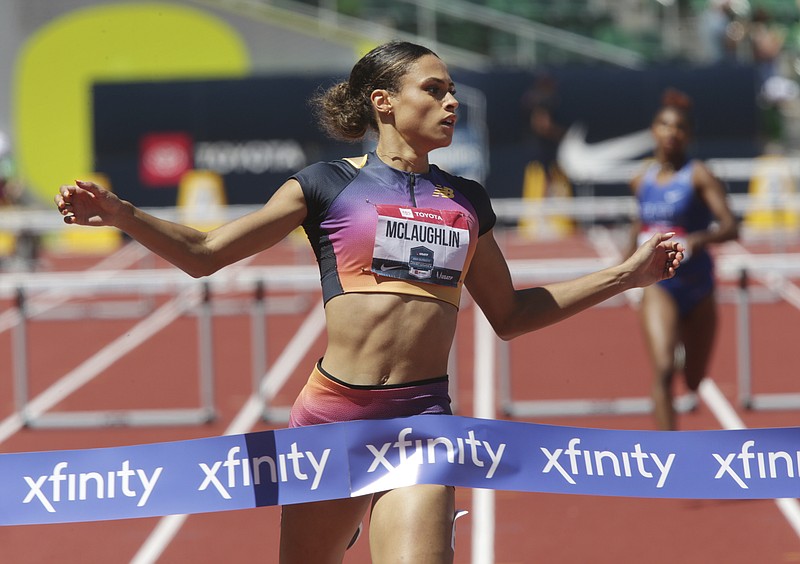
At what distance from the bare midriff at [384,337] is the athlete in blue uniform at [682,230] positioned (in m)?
3.60

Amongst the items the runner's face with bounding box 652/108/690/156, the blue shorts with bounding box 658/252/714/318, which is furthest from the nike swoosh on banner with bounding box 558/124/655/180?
the blue shorts with bounding box 658/252/714/318

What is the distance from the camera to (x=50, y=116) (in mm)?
24906

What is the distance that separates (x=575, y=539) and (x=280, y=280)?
3.62 meters

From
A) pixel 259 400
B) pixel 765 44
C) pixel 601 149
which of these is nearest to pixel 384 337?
pixel 259 400

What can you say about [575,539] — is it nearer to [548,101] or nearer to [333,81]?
[333,81]

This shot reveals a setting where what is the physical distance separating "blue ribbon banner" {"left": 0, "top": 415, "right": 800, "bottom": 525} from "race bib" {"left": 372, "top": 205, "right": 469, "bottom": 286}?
1.30ft

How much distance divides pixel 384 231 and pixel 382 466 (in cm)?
64

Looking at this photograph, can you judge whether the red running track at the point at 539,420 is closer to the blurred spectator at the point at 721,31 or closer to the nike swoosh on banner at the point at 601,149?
the nike swoosh on banner at the point at 601,149

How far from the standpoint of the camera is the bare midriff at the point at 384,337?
350cm

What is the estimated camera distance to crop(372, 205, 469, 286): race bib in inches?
138

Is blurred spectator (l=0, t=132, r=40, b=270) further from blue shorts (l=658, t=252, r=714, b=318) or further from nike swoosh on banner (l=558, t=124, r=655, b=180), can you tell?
blue shorts (l=658, t=252, r=714, b=318)

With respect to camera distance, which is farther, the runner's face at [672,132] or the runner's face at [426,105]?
the runner's face at [672,132]

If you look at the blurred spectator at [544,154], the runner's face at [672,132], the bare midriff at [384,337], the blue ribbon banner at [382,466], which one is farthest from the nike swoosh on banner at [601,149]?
the bare midriff at [384,337]

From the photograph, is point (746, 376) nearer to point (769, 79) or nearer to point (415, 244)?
point (415, 244)
